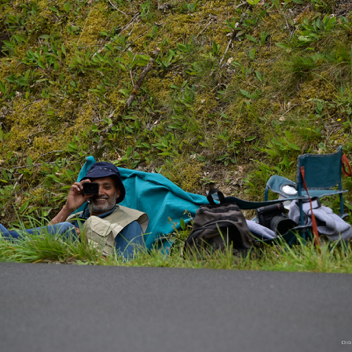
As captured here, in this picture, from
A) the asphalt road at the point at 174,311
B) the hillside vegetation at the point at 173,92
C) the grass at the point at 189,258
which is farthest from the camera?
the hillside vegetation at the point at 173,92

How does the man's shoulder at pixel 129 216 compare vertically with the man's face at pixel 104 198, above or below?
below

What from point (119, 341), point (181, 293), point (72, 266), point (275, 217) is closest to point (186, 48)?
point (275, 217)

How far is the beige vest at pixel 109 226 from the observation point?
355 cm

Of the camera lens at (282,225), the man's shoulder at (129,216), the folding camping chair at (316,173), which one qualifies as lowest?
the man's shoulder at (129,216)

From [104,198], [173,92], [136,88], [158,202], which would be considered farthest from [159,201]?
[136,88]

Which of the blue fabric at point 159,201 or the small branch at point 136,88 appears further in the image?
the small branch at point 136,88

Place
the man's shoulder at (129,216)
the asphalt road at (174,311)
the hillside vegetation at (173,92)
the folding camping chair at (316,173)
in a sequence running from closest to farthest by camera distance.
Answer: the asphalt road at (174,311) < the folding camping chair at (316,173) < the man's shoulder at (129,216) < the hillside vegetation at (173,92)

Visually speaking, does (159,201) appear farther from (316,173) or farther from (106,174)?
(316,173)

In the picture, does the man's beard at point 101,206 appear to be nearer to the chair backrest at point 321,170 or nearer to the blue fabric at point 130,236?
the blue fabric at point 130,236

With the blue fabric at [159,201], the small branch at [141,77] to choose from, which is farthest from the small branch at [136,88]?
the blue fabric at [159,201]

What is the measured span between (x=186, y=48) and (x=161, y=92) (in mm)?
757

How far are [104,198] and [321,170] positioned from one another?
2.21m

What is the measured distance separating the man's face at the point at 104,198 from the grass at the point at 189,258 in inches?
40.3

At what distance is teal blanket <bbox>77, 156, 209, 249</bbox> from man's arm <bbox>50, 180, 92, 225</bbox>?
55cm
